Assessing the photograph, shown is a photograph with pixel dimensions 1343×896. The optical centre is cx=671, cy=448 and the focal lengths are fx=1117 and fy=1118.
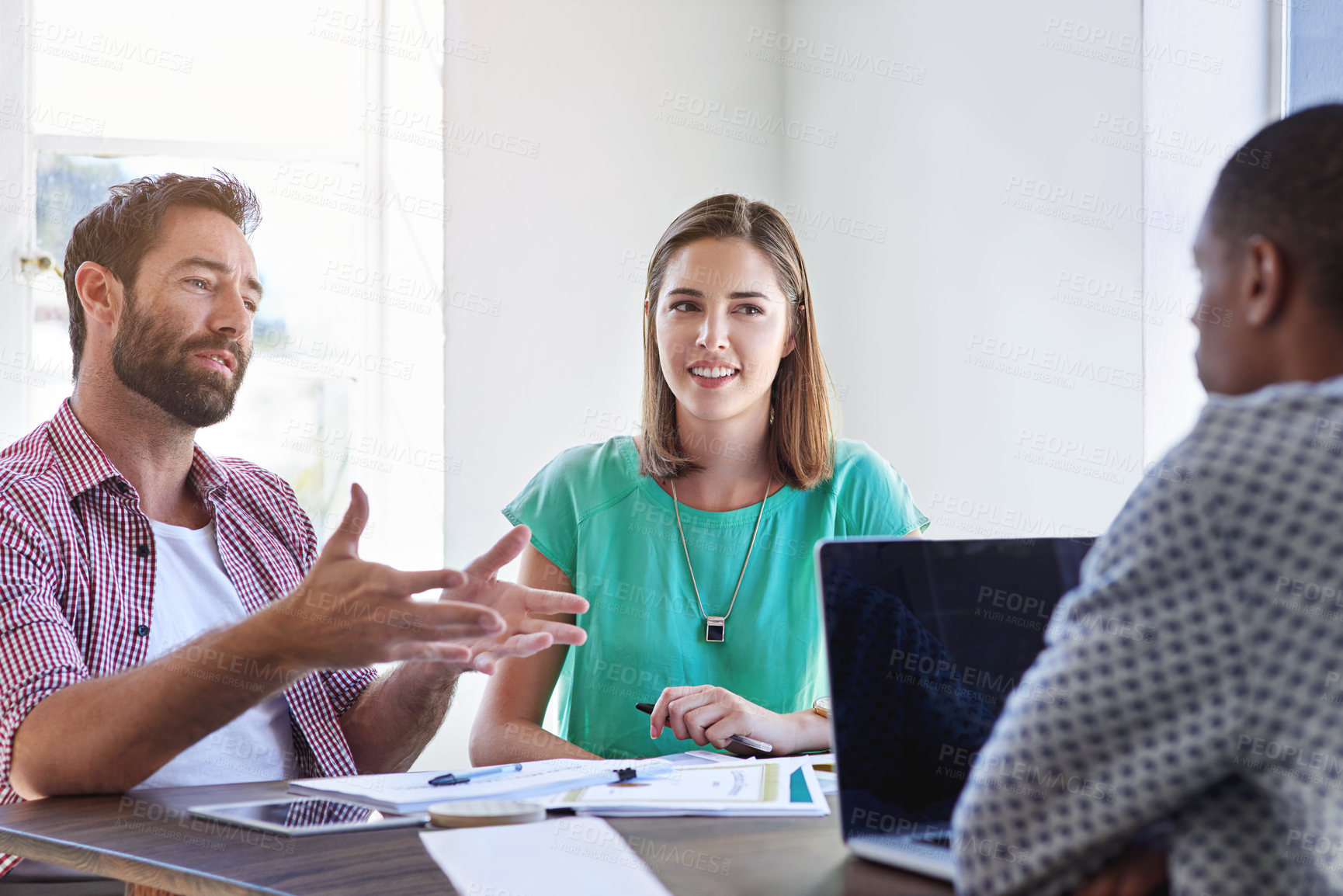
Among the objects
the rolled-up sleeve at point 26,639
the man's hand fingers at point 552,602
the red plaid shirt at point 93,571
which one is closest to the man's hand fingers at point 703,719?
the man's hand fingers at point 552,602

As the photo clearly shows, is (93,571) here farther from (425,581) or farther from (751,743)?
(751,743)

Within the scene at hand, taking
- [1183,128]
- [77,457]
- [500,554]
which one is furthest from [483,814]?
[1183,128]

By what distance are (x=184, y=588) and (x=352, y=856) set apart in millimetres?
835

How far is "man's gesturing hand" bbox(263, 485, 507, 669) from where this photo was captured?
107 centimetres

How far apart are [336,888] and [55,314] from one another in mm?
2629

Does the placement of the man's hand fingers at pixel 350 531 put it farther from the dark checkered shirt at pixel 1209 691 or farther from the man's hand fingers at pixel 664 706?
the dark checkered shirt at pixel 1209 691

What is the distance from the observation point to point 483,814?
3.28ft

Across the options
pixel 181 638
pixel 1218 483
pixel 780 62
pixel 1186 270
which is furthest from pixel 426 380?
pixel 1218 483

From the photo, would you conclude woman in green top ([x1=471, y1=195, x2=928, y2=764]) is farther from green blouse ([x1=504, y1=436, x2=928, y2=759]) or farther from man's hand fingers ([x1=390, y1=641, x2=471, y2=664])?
man's hand fingers ([x1=390, y1=641, x2=471, y2=664])

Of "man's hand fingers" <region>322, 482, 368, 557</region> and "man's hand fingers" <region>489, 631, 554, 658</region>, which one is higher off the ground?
"man's hand fingers" <region>322, 482, 368, 557</region>

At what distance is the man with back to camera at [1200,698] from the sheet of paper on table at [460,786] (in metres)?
0.58

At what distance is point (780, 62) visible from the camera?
330 centimetres

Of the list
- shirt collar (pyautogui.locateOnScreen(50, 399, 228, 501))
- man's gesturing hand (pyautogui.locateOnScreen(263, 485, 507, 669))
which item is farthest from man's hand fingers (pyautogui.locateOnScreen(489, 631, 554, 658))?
shirt collar (pyautogui.locateOnScreen(50, 399, 228, 501))

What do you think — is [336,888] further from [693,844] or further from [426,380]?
[426,380]
